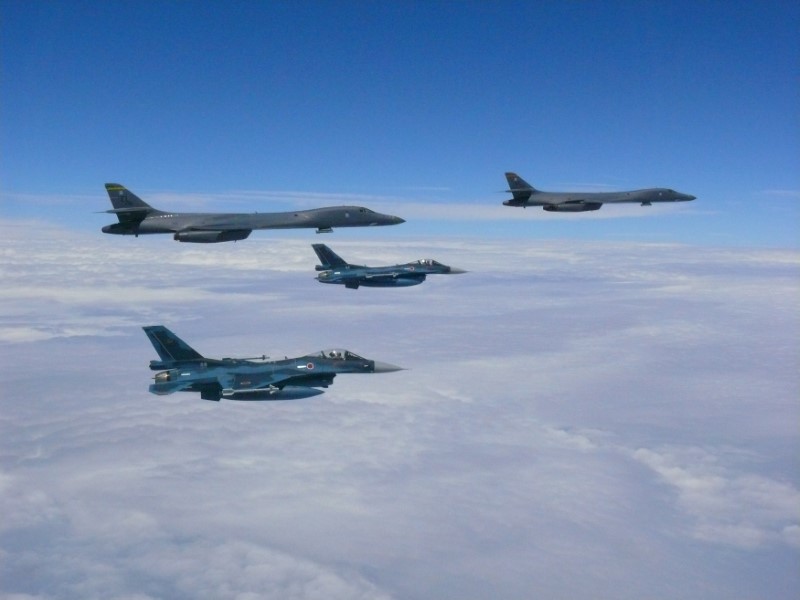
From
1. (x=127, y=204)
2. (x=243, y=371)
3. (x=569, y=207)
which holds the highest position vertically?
(x=569, y=207)

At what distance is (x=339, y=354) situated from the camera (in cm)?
3253

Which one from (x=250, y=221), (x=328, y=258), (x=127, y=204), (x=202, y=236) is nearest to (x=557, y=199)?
(x=328, y=258)

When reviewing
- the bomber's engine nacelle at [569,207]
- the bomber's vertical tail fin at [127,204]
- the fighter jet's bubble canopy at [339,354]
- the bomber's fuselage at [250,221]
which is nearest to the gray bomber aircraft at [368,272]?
the bomber's fuselage at [250,221]

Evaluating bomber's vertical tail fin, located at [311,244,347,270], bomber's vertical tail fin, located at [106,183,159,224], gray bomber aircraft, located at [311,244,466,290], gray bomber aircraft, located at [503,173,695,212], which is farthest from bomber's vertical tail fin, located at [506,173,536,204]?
bomber's vertical tail fin, located at [106,183,159,224]

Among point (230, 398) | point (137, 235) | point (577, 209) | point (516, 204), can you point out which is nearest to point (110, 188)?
point (137, 235)

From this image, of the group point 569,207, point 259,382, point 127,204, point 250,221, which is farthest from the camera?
point 569,207

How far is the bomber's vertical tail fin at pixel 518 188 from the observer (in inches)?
2151

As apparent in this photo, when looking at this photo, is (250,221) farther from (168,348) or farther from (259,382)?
(259,382)

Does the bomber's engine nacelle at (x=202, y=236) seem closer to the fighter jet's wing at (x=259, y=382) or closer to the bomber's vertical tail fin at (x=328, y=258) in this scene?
the fighter jet's wing at (x=259, y=382)

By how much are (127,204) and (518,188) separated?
38171mm

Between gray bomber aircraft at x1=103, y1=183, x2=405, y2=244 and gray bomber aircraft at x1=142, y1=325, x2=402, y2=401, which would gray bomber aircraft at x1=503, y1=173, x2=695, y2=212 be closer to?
gray bomber aircraft at x1=103, y1=183, x2=405, y2=244

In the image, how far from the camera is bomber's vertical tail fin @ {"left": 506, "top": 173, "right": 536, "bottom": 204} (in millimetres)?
54625

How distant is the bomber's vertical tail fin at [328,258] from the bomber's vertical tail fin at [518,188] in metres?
20.2

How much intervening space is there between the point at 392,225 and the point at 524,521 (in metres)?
61.3
